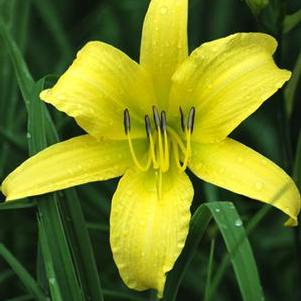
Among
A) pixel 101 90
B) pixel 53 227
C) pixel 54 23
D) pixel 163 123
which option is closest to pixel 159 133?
pixel 163 123

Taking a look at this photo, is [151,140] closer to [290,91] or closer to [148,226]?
[148,226]

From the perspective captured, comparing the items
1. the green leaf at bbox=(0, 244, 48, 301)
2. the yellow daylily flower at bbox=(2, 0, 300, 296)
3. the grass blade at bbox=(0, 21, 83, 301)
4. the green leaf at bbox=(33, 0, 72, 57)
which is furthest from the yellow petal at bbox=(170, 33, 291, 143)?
the green leaf at bbox=(33, 0, 72, 57)

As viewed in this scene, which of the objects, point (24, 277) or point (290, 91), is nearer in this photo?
point (24, 277)

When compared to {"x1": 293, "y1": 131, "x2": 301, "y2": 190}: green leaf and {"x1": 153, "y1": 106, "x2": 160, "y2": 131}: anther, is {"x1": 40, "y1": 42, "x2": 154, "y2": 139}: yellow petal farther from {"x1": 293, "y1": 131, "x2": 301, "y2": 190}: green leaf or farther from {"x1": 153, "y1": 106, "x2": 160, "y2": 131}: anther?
{"x1": 293, "y1": 131, "x2": 301, "y2": 190}: green leaf

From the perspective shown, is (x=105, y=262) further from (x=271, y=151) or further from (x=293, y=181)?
(x=293, y=181)

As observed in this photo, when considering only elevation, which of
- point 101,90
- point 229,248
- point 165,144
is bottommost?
point 229,248

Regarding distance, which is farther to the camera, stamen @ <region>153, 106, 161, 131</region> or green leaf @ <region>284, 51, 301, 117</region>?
green leaf @ <region>284, 51, 301, 117</region>

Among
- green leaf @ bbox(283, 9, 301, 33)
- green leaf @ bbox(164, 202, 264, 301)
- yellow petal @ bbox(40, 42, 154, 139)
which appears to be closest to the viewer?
green leaf @ bbox(164, 202, 264, 301)
